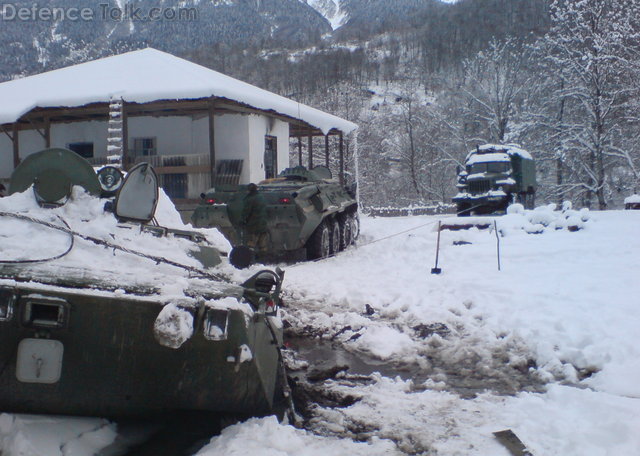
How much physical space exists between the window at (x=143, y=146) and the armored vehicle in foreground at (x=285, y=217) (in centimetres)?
757

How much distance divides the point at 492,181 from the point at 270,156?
7167 millimetres

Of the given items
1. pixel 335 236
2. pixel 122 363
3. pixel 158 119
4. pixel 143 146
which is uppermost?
pixel 158 119

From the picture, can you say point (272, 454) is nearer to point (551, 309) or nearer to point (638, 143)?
point (551, 309)

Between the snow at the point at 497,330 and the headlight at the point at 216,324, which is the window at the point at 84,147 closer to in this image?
the snow at the point at 497,330

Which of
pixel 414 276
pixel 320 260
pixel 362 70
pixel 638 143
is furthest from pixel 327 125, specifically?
pixel 362 70

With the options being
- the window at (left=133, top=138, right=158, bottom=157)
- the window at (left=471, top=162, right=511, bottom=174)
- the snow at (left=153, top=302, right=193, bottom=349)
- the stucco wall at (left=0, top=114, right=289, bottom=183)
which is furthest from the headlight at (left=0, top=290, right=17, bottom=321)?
the window at (left=471, top=162, right=511, bottom=174)

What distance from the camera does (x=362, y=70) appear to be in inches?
3743

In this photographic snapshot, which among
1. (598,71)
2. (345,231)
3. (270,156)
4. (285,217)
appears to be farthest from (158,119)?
(598,71)

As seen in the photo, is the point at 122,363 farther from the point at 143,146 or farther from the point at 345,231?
the point at 143,146

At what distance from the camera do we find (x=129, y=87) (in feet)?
50.9

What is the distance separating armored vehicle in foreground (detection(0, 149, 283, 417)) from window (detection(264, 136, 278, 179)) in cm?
1630

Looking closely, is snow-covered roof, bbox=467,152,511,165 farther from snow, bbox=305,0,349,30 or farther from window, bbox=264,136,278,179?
snow, bbox=305,0,349,30

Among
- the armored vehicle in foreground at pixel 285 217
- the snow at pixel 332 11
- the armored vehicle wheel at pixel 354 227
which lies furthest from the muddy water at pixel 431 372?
the snow at pixel 332 11

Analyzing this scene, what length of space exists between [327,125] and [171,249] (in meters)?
16.7
